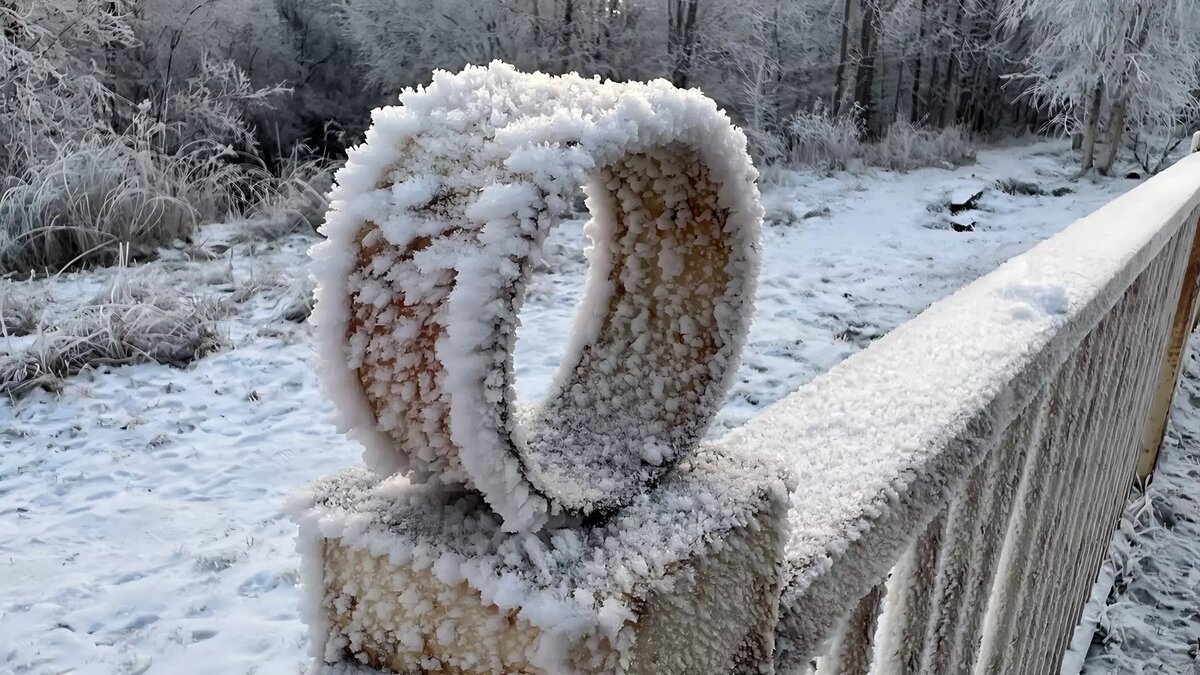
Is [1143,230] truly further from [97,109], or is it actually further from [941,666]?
[97,109]

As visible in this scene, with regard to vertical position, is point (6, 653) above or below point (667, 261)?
below

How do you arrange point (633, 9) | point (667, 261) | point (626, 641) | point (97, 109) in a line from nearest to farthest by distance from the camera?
point (626, 641) → point (667, 261) → point (97, 109) → point (633, 9)

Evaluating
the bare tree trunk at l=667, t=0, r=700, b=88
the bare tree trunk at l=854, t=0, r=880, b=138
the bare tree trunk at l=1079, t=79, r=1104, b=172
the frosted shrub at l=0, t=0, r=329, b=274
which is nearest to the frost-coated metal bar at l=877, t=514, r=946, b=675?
the frosted shrub at l=0, t=0, r=329, b=274

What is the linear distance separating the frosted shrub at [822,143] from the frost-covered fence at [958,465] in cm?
860

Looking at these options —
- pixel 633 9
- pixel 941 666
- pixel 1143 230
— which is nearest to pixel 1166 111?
pixel 633 9

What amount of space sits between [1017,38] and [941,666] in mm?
17663

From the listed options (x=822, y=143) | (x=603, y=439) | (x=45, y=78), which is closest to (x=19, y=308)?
(x=45, y=78)

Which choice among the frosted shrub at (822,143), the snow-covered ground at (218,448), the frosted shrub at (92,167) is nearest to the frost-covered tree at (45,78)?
the frosted shrub at (92,167)

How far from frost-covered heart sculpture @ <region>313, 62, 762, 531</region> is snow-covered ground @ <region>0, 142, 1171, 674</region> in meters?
0.95

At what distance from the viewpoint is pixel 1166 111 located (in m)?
11.4

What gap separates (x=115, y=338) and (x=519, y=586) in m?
4.22

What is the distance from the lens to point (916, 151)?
10602mm

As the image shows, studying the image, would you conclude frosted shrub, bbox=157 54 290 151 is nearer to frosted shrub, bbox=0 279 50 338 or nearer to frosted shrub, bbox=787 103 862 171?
frosted shrub, bbox=0 279 50 338

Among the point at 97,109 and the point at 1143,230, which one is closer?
the point at 1143,230
